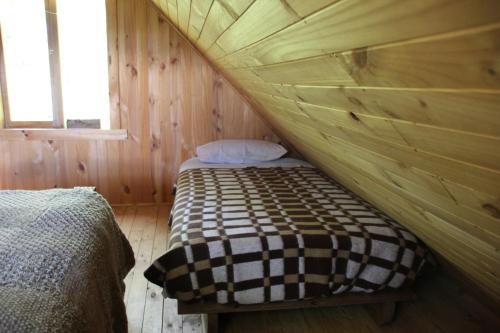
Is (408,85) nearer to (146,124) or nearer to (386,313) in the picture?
(386,313)

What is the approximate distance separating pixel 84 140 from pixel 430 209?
2.90 metres

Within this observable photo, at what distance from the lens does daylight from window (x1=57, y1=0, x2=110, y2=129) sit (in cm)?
320

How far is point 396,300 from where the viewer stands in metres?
1.90

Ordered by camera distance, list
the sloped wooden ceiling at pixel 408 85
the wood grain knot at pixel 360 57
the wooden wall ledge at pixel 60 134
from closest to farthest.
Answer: the sloped wooden ceiling at pixel 408 85, the wood grain knot at pixel 360 57, the wooden wall ledge at pixel 60 134

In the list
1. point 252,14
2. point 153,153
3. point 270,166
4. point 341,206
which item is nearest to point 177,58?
point 153,153

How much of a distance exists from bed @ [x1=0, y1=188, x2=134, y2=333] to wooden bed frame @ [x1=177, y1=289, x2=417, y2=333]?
365mm

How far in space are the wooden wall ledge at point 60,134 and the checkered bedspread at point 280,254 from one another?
1545 millimetres

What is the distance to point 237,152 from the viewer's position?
3.18 metres

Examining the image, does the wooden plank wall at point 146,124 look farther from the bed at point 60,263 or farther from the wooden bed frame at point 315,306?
the wooden bed frame at point 315,306

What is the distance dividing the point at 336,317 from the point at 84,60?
9.08 feet

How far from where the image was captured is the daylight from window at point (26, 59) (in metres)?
3.13

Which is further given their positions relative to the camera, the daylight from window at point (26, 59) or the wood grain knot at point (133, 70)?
the wood grain knot at point (133, 70)

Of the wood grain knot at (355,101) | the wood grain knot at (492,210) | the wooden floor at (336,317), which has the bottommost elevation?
the wooden floor at (336,317)

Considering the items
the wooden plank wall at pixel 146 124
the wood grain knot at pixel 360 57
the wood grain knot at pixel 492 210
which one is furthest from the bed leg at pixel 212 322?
the wooden plank wall at pixel 146 124
